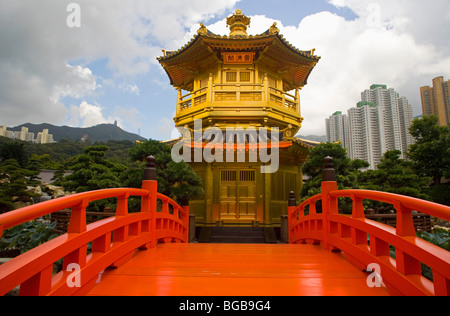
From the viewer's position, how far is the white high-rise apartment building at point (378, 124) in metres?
21.3

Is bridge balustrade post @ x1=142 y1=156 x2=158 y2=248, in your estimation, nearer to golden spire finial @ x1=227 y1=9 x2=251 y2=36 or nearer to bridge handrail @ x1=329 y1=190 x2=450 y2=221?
bridge handrail @ x1=329 y1=190 x2=450 y2=221

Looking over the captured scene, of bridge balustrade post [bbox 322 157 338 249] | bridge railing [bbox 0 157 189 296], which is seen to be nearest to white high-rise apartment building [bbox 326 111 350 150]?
bridge balustrade post [bbox 322 157 338 249]

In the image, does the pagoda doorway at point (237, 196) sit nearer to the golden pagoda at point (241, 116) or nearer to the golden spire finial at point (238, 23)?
the golden pagoda at point (241, 116)

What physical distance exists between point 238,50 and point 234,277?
11.3m

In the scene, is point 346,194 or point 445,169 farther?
point 445,169

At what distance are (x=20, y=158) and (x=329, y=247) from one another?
986 inches

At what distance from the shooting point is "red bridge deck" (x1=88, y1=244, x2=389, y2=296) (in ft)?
6.23

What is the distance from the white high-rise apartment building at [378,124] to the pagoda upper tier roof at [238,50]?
10.3 m

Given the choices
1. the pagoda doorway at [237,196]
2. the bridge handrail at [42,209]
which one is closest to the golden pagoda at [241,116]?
the pagoda doorway at [237,196]

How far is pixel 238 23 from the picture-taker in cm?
1382

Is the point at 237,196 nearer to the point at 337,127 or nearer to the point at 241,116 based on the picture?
the point at 241,116
